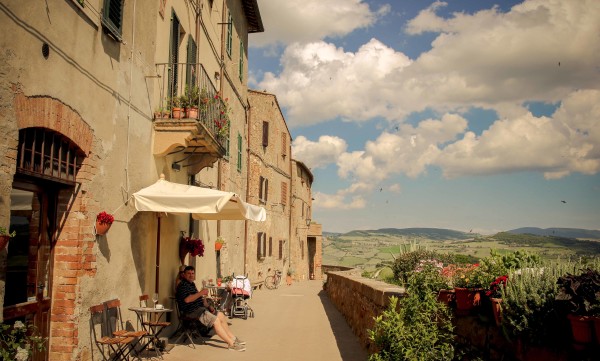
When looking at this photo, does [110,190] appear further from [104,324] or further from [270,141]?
[270,141]

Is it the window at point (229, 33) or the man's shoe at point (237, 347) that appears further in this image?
the window at point (229, 33)

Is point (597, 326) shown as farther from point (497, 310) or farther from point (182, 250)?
point (182, 250)

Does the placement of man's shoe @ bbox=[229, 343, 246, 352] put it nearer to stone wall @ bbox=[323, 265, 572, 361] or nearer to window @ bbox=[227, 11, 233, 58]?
stone wall @ bbox=[323, 265, 572, 361]

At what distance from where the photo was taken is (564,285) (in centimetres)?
344

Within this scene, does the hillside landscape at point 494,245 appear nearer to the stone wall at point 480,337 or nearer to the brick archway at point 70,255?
the stone wall at point 480,337

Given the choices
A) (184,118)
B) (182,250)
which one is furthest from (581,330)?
(182,250)

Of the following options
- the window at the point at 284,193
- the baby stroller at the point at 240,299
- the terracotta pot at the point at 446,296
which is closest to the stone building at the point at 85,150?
the baby stroller at the point at 240,299

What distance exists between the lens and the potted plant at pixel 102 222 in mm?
6156

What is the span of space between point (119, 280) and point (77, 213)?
1.54 m

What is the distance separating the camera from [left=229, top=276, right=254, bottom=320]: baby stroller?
486 inches

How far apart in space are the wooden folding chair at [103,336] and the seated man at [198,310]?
7.14 ft

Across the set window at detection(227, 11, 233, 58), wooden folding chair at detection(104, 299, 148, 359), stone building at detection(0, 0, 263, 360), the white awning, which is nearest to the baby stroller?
stone building at detection(0, 0, 263, 360)

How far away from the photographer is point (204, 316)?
8.69 m

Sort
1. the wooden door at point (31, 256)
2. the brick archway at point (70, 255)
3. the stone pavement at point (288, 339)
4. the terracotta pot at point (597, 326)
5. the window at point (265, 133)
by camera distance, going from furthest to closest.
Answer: the window at point (265, 133) → the stone pavement at point (288, 339) → the brick archway at point (70, 255) → the wooden door at point (31, 256) → the terracotta pot at point (597, 326)
